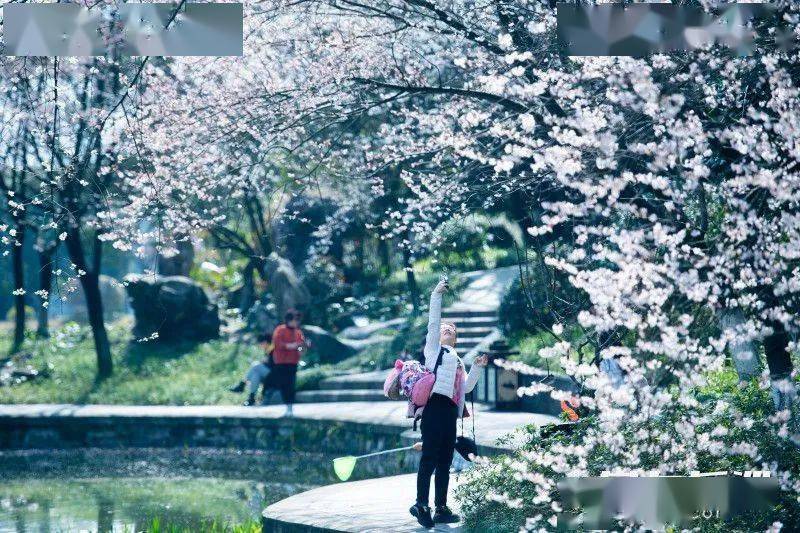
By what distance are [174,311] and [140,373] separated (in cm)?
258

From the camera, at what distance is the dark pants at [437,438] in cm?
811

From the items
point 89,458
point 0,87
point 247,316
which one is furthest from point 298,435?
point 247,316

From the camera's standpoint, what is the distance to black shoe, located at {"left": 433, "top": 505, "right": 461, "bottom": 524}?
8203mm

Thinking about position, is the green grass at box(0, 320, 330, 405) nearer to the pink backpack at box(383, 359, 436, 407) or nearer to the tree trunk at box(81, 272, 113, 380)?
the tree trunk at box(81, 272, 113, 380)

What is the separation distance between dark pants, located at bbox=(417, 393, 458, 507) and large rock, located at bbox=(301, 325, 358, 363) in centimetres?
1351

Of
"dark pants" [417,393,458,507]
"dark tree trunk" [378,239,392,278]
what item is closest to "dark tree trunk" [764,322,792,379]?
"dark pants" [417,393,458,507]

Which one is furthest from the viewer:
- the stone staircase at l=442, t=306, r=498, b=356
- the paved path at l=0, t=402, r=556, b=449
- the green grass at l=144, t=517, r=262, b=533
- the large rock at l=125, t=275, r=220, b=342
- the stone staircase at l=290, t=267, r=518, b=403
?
the large rock at l=125, t=275, r=220, b=342

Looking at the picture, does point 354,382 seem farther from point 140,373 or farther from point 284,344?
point 140,373

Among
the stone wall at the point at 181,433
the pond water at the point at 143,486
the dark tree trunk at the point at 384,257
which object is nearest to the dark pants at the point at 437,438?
the pond water at the point at 143,486

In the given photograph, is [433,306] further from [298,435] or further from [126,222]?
[298,435]

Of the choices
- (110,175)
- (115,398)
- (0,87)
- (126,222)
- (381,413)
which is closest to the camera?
(126,222)

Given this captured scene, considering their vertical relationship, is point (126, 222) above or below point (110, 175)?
below

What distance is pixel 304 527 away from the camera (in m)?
8.39

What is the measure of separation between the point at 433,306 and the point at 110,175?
54.8 ft
